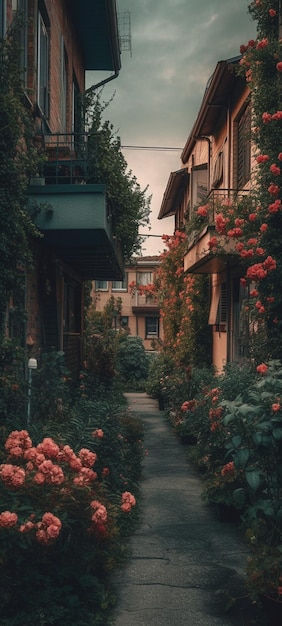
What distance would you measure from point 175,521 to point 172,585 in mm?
1853

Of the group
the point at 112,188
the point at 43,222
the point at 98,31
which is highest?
the point at 98,31

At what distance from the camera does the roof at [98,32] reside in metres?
12.1

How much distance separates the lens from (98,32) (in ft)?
44.7

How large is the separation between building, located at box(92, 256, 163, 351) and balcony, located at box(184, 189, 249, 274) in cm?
2993

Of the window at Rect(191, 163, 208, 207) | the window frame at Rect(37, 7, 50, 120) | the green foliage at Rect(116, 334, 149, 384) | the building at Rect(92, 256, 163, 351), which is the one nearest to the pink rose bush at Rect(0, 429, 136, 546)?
the window frame at Rect(37, 7, 50, 120)

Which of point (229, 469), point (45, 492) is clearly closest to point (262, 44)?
point (229, 469)

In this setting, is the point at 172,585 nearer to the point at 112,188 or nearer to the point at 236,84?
the point at 112,188

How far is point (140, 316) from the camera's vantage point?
155 feet

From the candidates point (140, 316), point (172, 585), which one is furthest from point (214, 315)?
point (140, 316)

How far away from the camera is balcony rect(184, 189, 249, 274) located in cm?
1127

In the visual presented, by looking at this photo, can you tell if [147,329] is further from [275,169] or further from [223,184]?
[275,169]

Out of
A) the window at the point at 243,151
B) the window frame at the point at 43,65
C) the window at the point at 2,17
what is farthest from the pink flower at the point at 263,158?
the window at the point at 2,17

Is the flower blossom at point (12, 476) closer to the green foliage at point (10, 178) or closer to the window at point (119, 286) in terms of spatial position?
the green foliage at point (10, 178)

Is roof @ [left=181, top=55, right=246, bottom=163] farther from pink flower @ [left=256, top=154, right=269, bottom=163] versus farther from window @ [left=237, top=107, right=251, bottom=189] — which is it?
pink flower @ [left=256, top=154, right=269, bottom=163]
